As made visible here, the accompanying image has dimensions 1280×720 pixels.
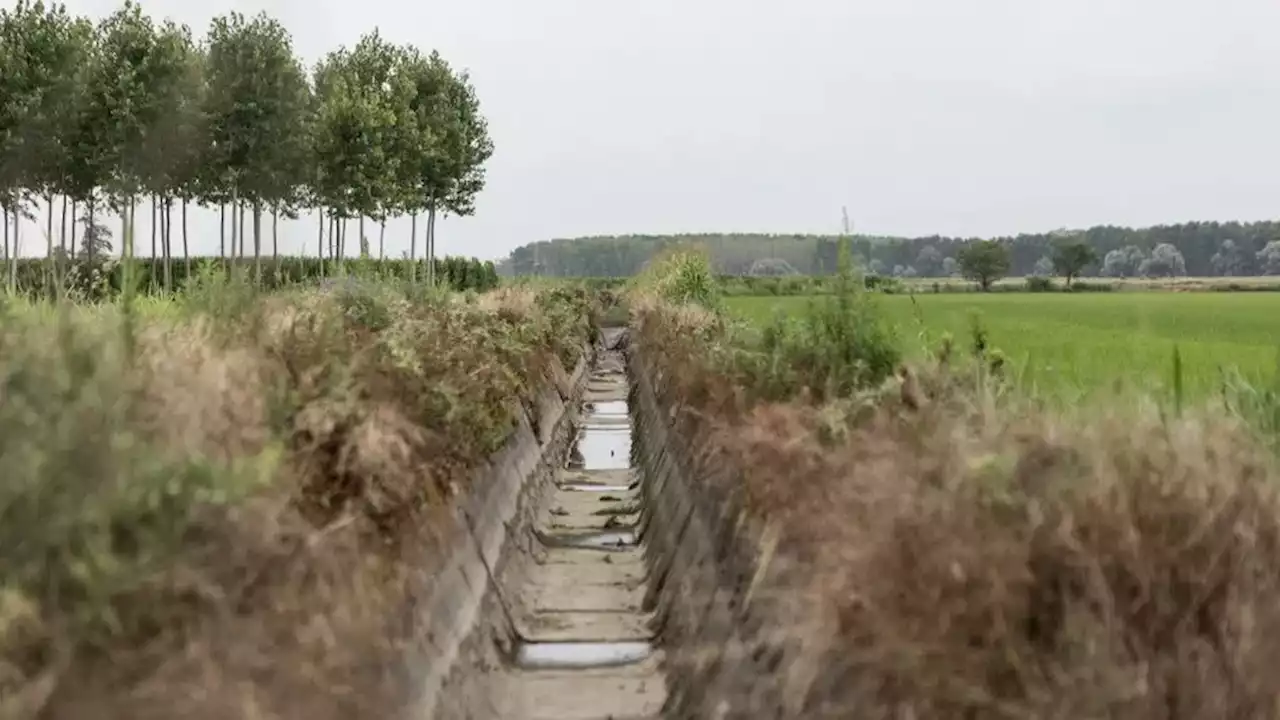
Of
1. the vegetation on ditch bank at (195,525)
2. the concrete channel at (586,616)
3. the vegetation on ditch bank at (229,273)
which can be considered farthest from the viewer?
the vegetation on ditch bank at (229,273)

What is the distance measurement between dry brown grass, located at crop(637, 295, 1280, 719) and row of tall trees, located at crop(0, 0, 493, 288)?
23129 mm

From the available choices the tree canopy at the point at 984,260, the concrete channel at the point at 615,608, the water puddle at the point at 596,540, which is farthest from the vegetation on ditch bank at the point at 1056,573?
the tree canopy at the point at 984,260

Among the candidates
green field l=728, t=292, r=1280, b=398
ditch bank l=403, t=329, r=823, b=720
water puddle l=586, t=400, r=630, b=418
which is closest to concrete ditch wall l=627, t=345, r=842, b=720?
ditch bank l=403, t=329, r=823, b=720

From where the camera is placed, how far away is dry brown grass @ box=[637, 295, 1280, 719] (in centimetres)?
345

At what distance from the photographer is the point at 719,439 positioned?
8562 millimetres

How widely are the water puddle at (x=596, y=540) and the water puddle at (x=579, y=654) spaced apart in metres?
3.13

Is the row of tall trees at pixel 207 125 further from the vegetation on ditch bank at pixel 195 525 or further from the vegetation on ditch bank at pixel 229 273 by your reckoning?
the vegetation on ditch bank at pixel 195 525

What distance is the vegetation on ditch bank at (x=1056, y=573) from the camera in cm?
345

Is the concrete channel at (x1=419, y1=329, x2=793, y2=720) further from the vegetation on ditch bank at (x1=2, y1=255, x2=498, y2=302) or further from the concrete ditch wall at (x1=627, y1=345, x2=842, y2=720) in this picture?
the vegetation on ditch bank at (x1=2, y1=255, x2=498, y2=302)

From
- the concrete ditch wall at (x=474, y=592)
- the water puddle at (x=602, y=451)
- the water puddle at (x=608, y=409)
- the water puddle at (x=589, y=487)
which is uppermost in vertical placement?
the concrete ditch wall at (x=474, y=592)

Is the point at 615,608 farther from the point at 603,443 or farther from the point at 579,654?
the point at 603,443

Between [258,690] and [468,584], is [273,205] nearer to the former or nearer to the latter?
[468,584]

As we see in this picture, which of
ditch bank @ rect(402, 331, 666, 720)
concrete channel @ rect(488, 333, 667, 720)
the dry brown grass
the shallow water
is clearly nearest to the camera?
the dry brown grass

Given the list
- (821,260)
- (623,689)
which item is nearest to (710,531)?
(623,689)
